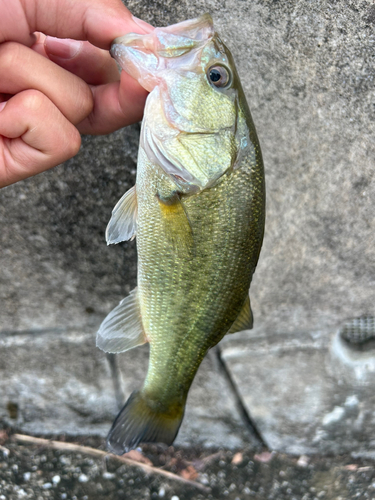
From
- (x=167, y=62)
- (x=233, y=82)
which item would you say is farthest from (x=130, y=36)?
(x=233, y=82)

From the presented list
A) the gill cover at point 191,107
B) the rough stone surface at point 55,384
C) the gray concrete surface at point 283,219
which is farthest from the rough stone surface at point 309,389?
the gill cover at point 191,107

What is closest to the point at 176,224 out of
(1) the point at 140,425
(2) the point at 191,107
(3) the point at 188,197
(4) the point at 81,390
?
(3) the point at 188,197

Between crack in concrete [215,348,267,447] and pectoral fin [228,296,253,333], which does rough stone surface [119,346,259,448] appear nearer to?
crack in concrete [215,348,267,447]

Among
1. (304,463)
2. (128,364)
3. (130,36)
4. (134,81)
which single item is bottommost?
(304,463)


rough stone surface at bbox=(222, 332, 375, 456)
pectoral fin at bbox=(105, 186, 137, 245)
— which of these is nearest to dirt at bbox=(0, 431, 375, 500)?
rough stone surface at bbox=(222, 332, 375, 456)

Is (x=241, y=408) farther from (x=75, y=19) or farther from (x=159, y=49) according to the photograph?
(x=75, y=19)

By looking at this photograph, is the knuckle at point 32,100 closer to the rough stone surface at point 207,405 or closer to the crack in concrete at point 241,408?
the rough stone surface at point 207,405

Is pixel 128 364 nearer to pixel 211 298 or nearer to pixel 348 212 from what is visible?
pixel 211 298
